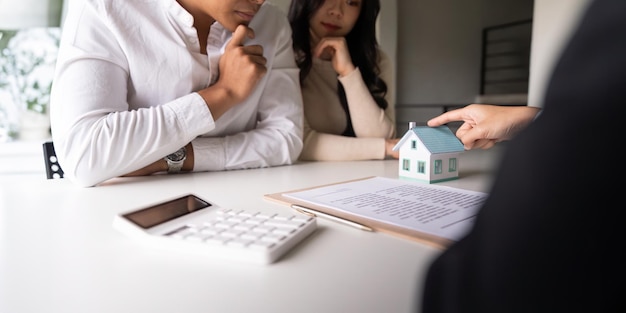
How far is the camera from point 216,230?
43 cm

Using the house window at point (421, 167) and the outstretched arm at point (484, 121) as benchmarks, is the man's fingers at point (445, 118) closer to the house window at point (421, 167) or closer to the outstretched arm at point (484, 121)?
the outstretched arm at point (484, 121)

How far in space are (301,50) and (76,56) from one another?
747 mm

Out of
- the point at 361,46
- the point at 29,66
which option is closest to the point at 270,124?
the point at 361,46

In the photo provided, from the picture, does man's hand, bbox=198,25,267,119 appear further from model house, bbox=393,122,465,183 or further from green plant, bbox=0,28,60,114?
green plant, bbox=0,28,60,114

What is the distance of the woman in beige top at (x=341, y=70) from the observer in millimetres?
1306

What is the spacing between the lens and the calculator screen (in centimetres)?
46

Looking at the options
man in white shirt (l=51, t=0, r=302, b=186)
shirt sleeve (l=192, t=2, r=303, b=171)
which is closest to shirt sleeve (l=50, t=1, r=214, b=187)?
man in white shirt (l=51, t=0, r=302, b=186)

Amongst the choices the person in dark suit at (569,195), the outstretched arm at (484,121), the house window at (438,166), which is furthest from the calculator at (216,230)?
the outstretched arm at (484,121)

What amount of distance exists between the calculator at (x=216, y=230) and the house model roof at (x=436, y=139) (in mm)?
389

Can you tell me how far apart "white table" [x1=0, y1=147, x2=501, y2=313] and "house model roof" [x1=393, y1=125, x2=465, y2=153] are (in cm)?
33

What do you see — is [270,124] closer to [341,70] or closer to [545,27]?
[341,70]

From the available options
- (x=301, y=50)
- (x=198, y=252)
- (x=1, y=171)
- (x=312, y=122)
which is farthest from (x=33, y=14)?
(x=198, y=252)

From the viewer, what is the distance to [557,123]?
0.13 metres

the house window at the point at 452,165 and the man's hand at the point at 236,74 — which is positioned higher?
the man's hand at the point at 236,74
